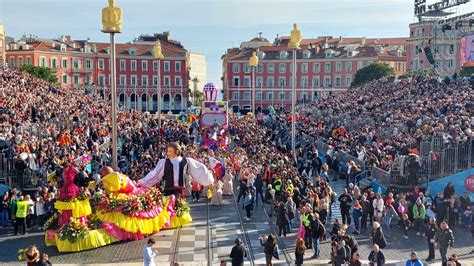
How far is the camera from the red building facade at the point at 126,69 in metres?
85.8

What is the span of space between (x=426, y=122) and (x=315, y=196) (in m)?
13.4

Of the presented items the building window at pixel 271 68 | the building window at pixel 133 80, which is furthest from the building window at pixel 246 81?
the building window at pixel 133 80

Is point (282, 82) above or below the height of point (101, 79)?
below

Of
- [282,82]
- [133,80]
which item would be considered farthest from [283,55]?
[133,80]

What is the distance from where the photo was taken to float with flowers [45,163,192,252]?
1519 centimetres

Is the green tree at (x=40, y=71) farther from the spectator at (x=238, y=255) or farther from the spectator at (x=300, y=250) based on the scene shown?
the spectator at (x=238, y=255)

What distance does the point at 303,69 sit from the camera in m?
89.2

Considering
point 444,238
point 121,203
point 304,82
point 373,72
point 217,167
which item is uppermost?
point 373,72

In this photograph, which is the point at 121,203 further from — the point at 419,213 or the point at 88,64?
the point at 88,64

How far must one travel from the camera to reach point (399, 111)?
110 ft

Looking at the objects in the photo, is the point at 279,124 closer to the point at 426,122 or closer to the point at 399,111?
the point at 399,111

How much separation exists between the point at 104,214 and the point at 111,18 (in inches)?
235

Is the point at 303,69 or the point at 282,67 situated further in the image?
the point at 282,67

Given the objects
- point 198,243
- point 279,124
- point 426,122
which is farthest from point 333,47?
point 198,243
